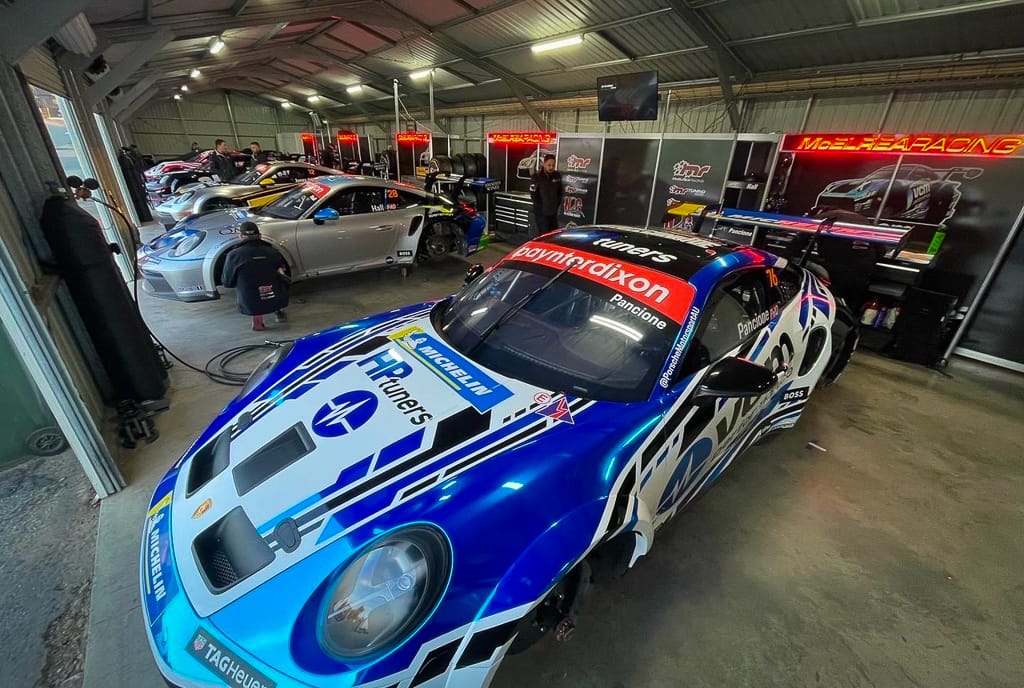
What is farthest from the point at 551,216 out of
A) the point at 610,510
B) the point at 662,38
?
the point at 610,510

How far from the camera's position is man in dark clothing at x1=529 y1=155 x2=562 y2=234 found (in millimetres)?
7285

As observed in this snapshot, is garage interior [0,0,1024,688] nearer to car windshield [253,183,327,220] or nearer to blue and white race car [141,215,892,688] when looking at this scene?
blue and white race car [141,215,892,688]

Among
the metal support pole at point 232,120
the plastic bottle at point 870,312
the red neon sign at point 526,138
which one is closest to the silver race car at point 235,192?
the red neon sign at point 526,138

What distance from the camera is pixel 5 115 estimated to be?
255cm

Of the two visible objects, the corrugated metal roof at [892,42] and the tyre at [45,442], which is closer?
the tyre at [45,442]

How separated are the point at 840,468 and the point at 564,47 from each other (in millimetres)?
11017

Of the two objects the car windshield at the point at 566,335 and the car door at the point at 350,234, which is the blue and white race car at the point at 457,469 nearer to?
the car windshield at the point at 566,335

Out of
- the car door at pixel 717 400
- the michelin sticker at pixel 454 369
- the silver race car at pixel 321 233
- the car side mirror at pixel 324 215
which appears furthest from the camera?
the car side mirror at pixel 324 215

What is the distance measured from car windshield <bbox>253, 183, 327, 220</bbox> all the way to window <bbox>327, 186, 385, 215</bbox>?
18cm

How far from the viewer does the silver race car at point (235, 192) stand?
7.04 metres

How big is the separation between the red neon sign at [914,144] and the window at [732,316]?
4.33 m

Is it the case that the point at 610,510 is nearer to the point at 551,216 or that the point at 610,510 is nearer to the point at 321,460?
the point at 321,460

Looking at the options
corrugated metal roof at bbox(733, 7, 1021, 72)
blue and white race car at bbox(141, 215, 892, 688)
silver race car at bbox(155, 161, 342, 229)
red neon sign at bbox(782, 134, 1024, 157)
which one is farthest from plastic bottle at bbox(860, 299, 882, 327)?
silver race car at bbox(155, 161, 342, 229)

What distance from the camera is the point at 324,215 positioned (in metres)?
4.54
